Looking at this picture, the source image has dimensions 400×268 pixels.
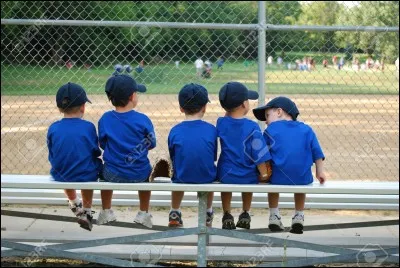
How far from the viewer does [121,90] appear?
15.7 ft

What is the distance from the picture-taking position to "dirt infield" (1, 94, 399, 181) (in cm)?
1127

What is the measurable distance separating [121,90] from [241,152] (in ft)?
2.94

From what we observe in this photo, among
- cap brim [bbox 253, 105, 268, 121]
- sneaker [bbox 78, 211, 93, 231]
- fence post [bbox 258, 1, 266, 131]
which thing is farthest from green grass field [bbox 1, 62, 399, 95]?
sneaker [bbox 78, 211, 93, 231]

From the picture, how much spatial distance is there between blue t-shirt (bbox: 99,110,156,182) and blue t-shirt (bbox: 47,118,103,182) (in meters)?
0.10

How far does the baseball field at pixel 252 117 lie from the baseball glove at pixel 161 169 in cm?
570

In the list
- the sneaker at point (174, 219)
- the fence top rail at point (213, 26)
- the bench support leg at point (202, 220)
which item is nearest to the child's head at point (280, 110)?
the bench support leg at point (202, 220)

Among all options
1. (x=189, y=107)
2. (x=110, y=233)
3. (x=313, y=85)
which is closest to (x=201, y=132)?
(x=189, y=107)

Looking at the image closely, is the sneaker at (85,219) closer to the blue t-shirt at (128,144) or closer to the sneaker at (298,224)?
the blue t-shirt at (128,144)

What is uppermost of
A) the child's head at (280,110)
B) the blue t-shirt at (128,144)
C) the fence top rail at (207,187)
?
the child's head at (280,110)

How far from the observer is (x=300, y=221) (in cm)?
484

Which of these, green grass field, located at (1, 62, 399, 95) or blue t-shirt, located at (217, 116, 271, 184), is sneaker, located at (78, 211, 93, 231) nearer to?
blue t-shirt, located at (217, 116, 271, 184)

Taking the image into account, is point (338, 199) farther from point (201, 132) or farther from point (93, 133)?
point (93, 133)

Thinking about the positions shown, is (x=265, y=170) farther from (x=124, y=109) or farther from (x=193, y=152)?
(x=124, y=109)

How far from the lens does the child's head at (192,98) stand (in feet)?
15.4
